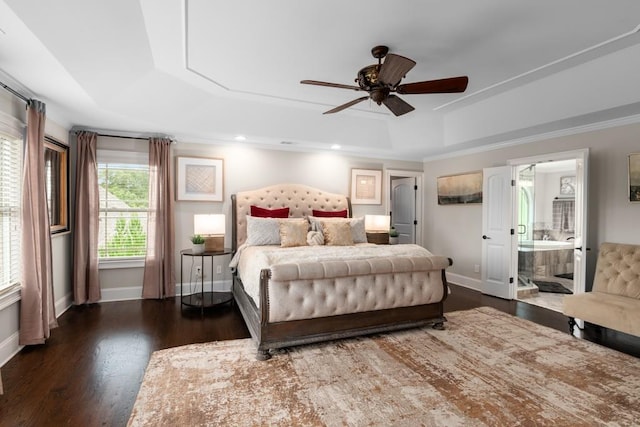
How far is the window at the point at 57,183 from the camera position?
382 centimetres

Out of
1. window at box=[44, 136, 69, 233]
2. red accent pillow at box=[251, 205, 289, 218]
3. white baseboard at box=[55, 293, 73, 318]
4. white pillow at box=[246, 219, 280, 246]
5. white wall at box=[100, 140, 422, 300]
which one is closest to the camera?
window at box=[44, 136, 69, 233]

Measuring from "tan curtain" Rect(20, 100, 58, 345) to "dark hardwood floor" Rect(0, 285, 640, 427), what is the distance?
0.76ft

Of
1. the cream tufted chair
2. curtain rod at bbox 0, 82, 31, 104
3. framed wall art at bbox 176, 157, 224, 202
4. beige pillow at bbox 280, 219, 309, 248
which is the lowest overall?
the cream tufted chair

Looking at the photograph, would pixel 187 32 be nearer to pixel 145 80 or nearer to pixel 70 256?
pixel 145 80

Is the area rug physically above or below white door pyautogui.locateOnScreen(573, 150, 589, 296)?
below

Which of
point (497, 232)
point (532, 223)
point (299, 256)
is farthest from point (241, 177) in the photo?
point (532, 223)

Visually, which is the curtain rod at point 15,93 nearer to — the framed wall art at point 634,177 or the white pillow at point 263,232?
the white pillow at point 263,232

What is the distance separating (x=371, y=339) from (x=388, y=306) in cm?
37

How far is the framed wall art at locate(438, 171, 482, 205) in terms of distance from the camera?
5.38 metres

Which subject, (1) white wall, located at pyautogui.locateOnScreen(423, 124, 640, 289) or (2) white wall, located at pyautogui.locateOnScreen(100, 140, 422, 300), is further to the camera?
(2) white wall, located at pyautogui.locateOnScreen(100, 140, 422, 300)

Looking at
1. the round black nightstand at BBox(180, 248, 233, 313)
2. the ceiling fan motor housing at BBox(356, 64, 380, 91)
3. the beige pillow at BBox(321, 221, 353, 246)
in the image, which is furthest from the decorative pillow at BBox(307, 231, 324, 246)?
the ceiling fan motor housing at BBox(356, 64, 380, 91)

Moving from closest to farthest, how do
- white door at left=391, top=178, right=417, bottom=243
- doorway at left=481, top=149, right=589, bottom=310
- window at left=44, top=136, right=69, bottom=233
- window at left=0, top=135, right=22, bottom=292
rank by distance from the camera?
window at left=0, top=135, right=22, bottom=292, window at left=44, top=136, right=69, bottom=233, doorway at left=481, top=149, right=589, bottom=310, white door at left=391, top=178, right=417, bottom=243

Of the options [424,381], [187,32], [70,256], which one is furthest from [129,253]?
[424,381]

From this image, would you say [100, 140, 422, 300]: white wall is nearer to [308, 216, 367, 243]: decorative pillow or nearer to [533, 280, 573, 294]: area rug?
[308, 216, 367, 243]: decorative pillow
